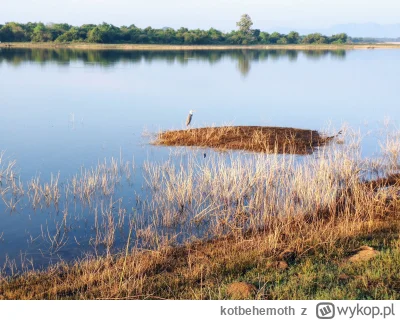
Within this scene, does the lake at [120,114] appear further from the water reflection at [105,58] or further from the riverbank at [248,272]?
the water reflection at [105,58]

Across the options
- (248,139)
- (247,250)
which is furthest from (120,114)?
(247,250)

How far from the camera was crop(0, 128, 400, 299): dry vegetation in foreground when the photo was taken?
15.1ft

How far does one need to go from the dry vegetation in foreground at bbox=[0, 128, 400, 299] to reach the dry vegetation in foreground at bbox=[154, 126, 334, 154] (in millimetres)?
3144

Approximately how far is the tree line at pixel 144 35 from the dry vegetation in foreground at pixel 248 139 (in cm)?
6536

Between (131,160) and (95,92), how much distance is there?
14.1 m

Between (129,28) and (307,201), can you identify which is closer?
(307,201)

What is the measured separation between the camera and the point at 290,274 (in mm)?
4926

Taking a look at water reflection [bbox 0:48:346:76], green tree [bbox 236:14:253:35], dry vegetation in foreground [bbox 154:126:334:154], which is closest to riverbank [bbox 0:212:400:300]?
dry vegetation in foreground [bbox 154:126:334:154]

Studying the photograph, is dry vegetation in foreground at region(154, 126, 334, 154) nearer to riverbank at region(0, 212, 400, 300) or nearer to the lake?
the lake

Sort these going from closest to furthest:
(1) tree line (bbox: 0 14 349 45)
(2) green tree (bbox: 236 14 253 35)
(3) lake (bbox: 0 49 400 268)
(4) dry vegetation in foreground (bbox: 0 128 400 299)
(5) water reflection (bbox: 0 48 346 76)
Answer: (4) dry vegetation in foreground (bbox: 0 128 400 299), (3) lake (bbox: 0 49 400 268), (5) water reflection (bbox: 0 48 346 76), (1) tree line (bbox: 0 14 349 45), (2) green tree (bbox: 236 14 253 35)

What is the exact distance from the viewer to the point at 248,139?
13.1 meters

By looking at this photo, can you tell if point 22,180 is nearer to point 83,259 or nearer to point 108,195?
point 108,195

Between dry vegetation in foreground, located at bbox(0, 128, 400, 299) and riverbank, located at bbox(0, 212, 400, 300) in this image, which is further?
dry vegetation in foreground, located at bbox(0, 128, 400, 299)

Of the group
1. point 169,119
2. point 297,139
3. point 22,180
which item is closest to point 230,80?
point 169,119
